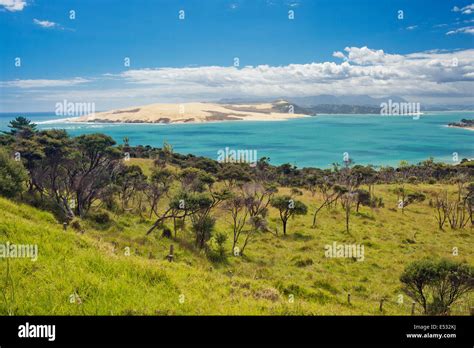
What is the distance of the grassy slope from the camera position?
7.17 metres

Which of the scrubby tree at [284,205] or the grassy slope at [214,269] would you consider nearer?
the grassy slope at [214,269]

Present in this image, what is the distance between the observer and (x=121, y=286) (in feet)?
25.0

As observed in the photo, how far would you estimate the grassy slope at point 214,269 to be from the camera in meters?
7.17

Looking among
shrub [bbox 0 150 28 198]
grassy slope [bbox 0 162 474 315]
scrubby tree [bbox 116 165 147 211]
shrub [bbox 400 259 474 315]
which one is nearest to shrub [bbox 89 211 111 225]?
grassy slope [bbox 0 162 474 315]

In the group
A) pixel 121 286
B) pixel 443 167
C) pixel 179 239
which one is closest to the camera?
pixel 121 286
